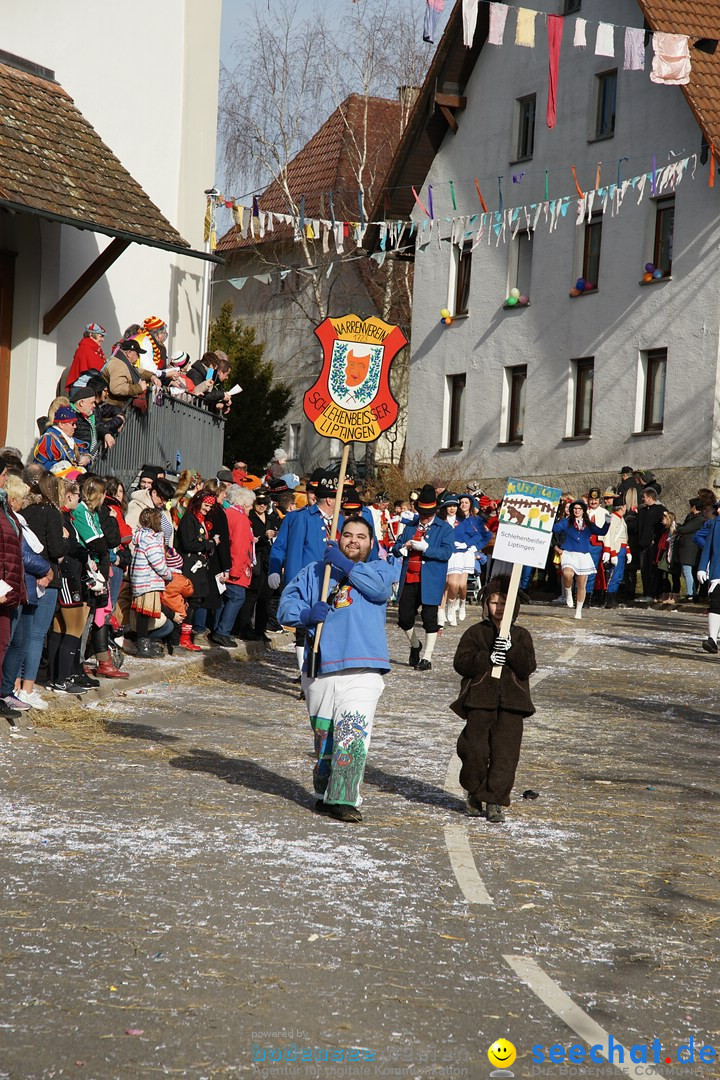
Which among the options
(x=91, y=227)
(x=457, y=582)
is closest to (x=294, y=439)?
(x=457, y=582)

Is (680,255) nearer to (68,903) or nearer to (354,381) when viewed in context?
(354,381)

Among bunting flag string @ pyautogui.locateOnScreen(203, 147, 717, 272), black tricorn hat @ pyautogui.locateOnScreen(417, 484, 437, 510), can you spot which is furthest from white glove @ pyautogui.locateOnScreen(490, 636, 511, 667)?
bunting flag string @ pyautogui.locateOnScreen(203, 147, 717, 272)

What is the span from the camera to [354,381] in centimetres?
1302

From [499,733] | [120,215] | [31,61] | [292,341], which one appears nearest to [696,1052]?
[499,733]

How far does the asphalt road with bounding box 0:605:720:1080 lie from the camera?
16.9 feet

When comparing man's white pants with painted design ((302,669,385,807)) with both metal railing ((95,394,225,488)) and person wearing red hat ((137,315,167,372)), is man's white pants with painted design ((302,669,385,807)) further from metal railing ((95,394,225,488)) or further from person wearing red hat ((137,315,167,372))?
person wearing red hat ((137,315,167,372))

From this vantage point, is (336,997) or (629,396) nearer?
(336,997)

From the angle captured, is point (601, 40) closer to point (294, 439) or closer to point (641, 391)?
point (641, 391)

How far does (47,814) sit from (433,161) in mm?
33865

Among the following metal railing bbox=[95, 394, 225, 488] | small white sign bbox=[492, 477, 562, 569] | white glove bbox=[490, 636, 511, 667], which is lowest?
white glove bbox=[490, 636, 511, 667]

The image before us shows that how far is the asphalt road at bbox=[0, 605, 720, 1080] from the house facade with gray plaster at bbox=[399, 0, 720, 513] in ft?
71.9

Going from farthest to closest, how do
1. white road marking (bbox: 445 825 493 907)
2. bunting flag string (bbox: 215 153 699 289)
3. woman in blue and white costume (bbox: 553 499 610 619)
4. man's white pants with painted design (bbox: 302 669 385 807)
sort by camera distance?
bunting flag string (bbox: 215 153 699 289)
woman in blue and white costume (bbox: 553 499 610 619)
man's white pants with painted design (bbox: 302 669 385 807)
white road marking (bbox: 445 825 493 907)

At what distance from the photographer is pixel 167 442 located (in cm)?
2095

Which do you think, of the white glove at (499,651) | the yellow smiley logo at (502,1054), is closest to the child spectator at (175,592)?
the white glove at (499,651)
